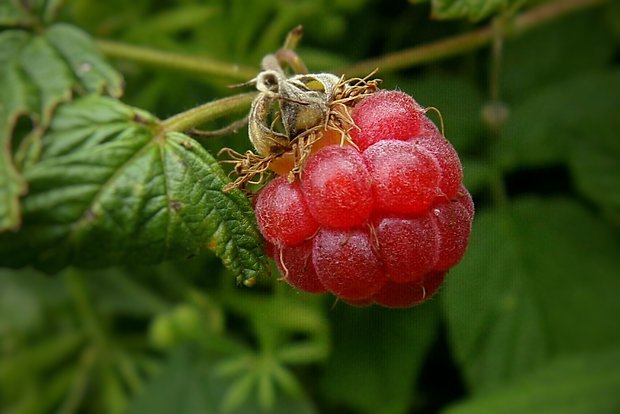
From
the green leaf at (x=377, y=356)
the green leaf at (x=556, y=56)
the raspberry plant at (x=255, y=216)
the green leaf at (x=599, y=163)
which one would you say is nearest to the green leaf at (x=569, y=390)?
the raspberry plant at (x=255, y=216)

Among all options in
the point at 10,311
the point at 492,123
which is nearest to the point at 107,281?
the point at 10,311

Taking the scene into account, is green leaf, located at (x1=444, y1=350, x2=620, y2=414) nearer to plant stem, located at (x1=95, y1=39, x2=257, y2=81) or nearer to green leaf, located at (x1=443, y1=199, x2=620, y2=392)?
green leaf, located at (x1=443, y1=199, x2=620, y2=392)

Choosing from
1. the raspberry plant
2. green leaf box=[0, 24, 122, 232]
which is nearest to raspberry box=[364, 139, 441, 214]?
the raspberry plant

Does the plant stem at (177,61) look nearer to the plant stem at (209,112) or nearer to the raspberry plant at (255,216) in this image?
the raspberry plant at (255,216)

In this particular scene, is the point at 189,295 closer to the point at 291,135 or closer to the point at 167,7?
the point at 167,7

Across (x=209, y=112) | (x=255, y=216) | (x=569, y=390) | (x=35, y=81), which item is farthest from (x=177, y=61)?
(x=569, y=390)

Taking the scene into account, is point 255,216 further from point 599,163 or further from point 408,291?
point 599,163
